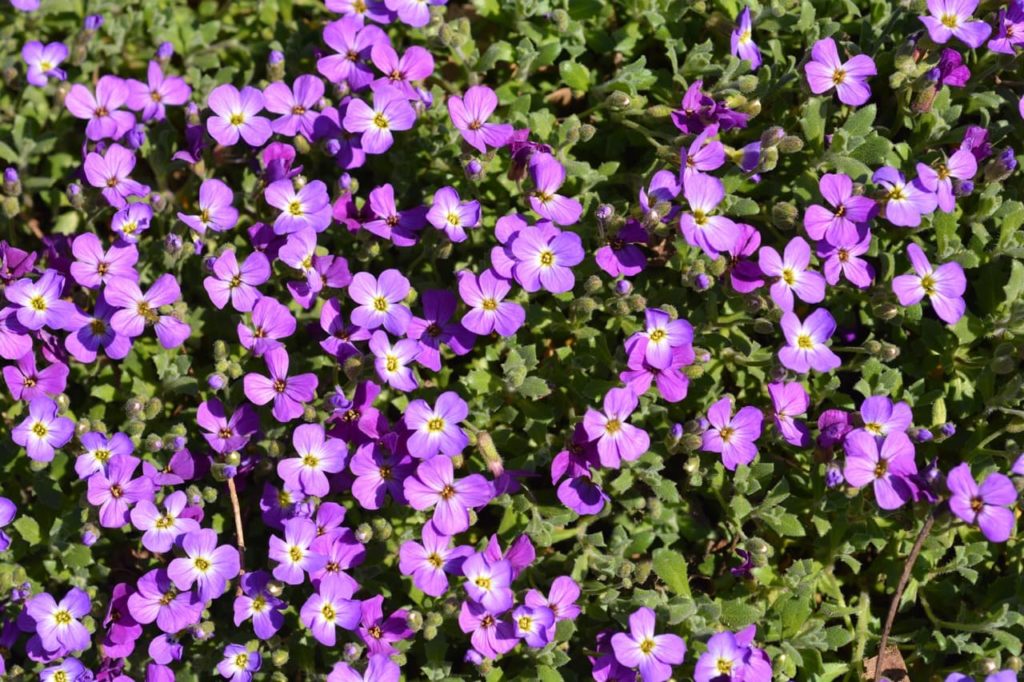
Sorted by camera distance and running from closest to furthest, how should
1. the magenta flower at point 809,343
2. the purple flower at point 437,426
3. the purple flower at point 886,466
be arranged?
the purple flower at point 886,466
the purple flower at point 437,426
the magenta flower at point 809,343

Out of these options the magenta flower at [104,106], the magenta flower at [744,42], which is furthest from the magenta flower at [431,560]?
the magenta flower at [744,42]

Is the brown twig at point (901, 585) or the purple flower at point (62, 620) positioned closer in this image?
the brown twig at point (901, 585)

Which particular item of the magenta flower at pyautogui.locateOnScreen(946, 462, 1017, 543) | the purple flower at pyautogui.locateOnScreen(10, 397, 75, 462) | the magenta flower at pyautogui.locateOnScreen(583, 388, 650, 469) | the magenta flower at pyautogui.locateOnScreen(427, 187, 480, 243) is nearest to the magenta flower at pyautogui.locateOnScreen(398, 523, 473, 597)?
the magenta flower at pyautogui.locateOnScreen(583, 388, 650, 469)

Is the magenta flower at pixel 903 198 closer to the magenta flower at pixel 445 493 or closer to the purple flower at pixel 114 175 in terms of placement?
the magenta flower at pixel 445 493

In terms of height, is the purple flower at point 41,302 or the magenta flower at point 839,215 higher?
the magenta flower at point 839,215

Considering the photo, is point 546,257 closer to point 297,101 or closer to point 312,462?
point 312,462

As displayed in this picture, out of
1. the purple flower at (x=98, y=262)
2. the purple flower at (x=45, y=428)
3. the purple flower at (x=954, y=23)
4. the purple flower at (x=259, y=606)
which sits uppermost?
the purple flower at (x=954, y=23)
